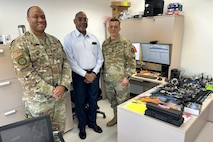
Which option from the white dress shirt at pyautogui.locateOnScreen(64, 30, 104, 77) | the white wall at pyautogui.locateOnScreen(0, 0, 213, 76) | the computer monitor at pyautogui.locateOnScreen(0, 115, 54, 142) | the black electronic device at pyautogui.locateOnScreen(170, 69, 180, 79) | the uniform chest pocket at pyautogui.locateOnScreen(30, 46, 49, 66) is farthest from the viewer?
the black electronic device at pyautogui.locateOnScreen(170, 69, 180, 79)

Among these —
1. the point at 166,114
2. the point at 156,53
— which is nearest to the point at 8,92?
the point at 166,114

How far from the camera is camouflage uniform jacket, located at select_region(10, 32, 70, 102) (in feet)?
4.65

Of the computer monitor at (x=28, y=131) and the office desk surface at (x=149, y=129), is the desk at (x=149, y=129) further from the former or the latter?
the computer monitor at (x=28, y=131)

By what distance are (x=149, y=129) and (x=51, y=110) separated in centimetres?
98

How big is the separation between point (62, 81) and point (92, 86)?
55 centimetres


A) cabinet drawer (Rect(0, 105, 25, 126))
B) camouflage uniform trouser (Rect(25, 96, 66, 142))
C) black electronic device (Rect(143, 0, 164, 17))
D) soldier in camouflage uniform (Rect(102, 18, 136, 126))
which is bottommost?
cabinet drawer (Rect(0, 105, 25, 126))

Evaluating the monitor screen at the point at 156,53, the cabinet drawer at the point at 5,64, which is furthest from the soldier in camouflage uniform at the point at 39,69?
the monitor screen at the point at 156,53

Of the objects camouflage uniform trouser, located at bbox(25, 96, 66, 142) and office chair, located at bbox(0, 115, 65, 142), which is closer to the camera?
office chair, located at bbox(0, 115, 65, 142)

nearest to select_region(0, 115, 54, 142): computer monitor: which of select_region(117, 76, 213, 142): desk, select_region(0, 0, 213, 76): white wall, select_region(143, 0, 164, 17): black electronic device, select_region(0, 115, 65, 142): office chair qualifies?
select_region(0, 115, 65, 142): office chair

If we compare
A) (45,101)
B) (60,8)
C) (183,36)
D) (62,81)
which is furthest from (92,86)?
(183,36)

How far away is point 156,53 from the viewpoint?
2805 millimetres

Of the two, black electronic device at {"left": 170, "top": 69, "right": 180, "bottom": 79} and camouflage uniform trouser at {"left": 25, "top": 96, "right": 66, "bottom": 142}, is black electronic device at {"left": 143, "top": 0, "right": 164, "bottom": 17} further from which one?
camouflage uniform trouser at {"left": 25, "top": 96, "right": 66, "bottom": 142}

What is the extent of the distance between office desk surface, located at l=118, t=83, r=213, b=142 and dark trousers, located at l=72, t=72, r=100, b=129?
58cm

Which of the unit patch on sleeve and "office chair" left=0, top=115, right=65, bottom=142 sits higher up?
the unit patch on sleeve
